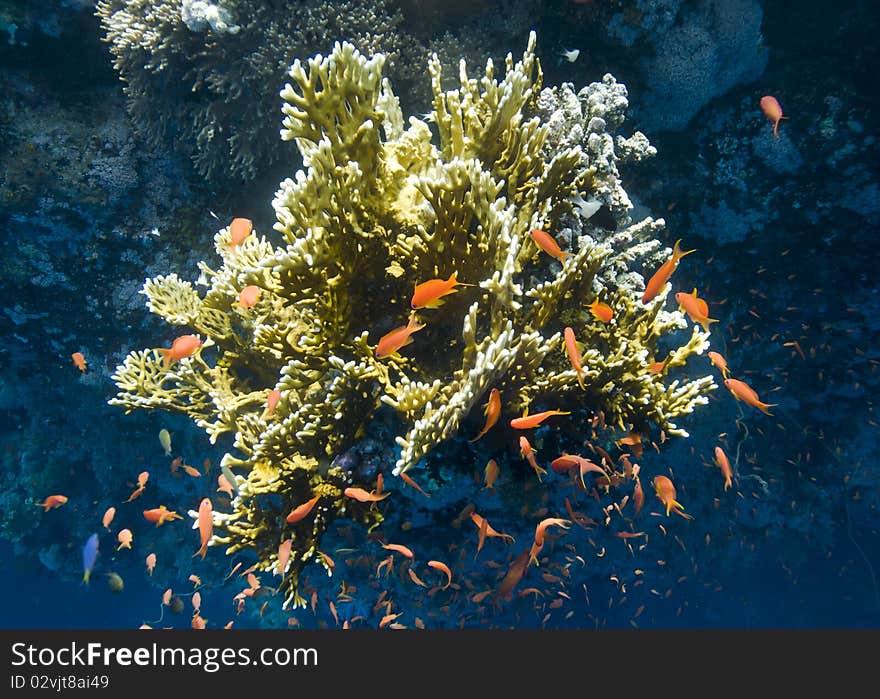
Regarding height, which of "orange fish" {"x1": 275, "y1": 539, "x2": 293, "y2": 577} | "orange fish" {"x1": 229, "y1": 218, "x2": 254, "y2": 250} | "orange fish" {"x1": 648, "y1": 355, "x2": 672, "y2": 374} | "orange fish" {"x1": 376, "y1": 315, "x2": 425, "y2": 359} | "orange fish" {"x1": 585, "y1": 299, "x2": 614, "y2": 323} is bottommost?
"orange fish" {"x1": 275, "y1": 539, "x2": 293, "y2": 577}

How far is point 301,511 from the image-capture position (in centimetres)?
290

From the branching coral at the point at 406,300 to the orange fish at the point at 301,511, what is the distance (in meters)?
0.09

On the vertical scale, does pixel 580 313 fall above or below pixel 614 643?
above

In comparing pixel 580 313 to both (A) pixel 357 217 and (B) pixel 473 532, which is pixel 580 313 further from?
(B) pixel 473 532

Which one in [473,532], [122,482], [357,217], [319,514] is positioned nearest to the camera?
[357,217]

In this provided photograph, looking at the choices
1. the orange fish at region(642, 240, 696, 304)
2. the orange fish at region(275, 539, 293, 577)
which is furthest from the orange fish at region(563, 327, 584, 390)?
the orange fish at region(275, 539, 293, 577)

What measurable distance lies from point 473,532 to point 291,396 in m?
2.35

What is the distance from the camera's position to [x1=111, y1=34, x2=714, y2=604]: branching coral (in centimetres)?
266

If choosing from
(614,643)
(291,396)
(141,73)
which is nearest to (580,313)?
(291,396)

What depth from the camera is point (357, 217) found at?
2.78 meters

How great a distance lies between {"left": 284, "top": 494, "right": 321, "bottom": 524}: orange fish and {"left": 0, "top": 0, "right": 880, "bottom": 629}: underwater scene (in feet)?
0.07

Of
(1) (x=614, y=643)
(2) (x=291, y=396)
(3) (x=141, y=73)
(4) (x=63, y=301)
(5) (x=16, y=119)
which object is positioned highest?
(5) (x=16, y=119)

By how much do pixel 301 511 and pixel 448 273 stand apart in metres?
1.67

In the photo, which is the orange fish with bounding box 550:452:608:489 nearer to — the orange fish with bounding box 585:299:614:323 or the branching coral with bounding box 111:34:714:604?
the branching coral with bounding box 111:34:714:604
